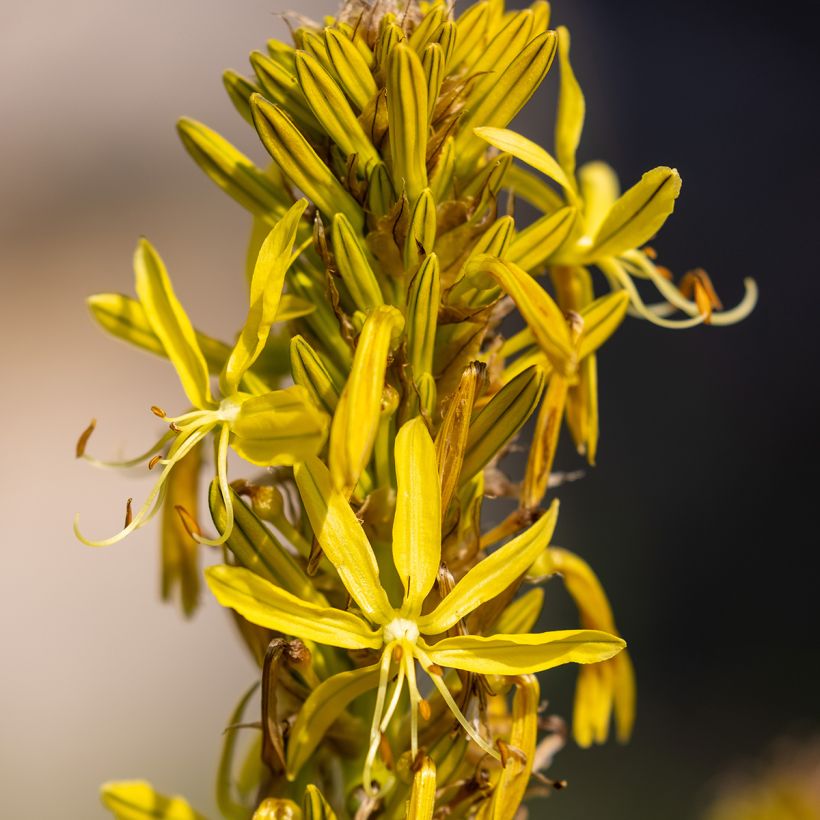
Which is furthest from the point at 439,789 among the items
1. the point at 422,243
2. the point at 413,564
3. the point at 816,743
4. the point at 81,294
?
the point at 81,294

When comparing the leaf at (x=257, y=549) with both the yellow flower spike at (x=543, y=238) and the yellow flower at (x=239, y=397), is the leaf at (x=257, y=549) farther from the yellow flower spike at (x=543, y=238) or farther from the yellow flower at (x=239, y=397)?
the yellow flower spike at (x=543, y=238)

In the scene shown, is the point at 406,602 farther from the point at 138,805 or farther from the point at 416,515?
the point at 138,805

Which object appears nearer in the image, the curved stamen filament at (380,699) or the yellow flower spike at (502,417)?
the curved stamen filament at (380,699)

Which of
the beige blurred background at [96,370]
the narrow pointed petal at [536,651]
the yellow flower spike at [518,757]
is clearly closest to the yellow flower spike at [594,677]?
the yellow flower spike at [518,757]

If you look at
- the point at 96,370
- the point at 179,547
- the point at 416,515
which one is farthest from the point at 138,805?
the point at 96,370

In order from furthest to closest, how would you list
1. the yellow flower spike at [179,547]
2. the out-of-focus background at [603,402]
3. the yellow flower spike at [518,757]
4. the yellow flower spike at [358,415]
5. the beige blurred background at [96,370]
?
1. the out-of-focus background at [603,402]
2. the beige blurred background at [96,370]
3. the yellow flower spike at [179,547]
4. the yellow flower spike at [518,757]
5. the yellow flower spike at [358,415]

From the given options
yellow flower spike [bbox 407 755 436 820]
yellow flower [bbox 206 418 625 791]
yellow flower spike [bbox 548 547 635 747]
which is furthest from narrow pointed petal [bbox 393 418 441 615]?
yellow flower spike [bbox 548 547 635 747]

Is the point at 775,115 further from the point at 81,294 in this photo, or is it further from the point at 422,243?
the point at 422,243
